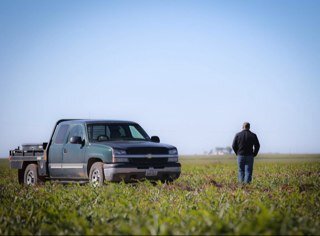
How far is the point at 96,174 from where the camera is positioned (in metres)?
15.5

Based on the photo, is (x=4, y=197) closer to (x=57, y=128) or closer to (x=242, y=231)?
(x=57, y=128)

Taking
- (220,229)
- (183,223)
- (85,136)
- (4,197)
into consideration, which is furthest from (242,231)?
(85,136)

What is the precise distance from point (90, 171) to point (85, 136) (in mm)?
1042

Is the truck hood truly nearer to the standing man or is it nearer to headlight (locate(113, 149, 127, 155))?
headlight (locate(113, 149, 127, 155))

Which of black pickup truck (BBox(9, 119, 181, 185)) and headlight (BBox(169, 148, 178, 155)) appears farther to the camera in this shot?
headlight (BBox(169, 148, 178, 155))

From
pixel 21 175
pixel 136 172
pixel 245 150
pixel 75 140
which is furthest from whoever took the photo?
pixel 21 175

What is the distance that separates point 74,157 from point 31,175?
2716 mm

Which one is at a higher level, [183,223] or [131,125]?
[131,125]

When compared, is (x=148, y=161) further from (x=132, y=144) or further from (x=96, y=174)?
(x=96, y=174)

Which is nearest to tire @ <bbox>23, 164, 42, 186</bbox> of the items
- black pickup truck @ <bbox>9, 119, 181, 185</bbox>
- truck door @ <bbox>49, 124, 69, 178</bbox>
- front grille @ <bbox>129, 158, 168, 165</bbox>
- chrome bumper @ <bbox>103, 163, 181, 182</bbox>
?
black pickup truck @ <bbox>9, 119, 181, 185</bbox>

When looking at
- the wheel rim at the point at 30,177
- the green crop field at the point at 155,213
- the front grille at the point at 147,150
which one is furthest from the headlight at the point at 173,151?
the wheel rim at the point at 30,177

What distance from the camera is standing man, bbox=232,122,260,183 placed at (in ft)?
55.7

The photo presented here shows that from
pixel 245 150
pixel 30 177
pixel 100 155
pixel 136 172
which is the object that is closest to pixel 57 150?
pixel 30 177

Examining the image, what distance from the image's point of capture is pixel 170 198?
11.3 m
